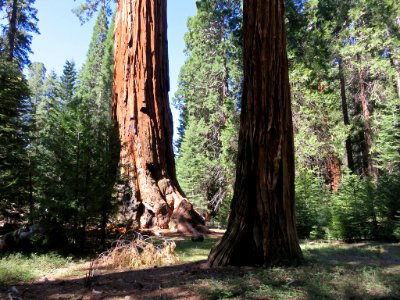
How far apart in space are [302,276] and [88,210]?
156 inches

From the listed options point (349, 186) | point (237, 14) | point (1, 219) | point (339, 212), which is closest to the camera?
point (1, 219)

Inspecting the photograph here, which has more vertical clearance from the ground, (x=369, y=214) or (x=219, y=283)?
(x=369, y=214)

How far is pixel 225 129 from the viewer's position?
21.0 meters

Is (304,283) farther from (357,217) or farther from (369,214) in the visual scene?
(369,214)

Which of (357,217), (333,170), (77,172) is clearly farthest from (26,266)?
(333,170)

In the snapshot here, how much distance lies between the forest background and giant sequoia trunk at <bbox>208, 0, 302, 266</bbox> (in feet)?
9.18

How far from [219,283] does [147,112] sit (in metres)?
7.10

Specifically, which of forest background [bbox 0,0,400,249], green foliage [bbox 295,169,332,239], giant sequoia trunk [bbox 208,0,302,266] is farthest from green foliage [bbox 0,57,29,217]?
green foliage [bbox 295,169,332,239]

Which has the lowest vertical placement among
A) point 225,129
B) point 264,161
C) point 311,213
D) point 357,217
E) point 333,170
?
point 357,217

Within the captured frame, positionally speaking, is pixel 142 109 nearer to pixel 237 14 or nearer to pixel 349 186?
pixel 349 186

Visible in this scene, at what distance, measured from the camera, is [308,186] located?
12.0 meters

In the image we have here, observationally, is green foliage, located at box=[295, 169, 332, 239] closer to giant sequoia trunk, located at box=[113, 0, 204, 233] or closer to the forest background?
the forest background

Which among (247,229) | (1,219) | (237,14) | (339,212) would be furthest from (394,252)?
(237,14)

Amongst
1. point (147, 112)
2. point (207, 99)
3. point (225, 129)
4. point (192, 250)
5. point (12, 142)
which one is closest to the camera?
point (192, 250)
